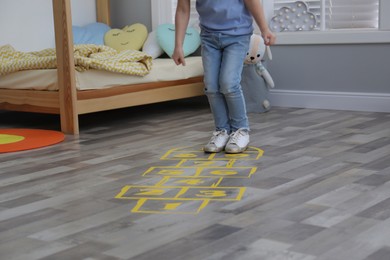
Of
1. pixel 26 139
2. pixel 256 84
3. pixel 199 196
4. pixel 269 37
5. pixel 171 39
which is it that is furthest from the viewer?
→ pixel 171 39

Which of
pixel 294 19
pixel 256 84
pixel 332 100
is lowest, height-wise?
pixel 332 100

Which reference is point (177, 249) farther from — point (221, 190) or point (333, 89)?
point (333, 89)

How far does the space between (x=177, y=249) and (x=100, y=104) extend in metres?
1.93

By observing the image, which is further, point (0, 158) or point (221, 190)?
point (0, 158)

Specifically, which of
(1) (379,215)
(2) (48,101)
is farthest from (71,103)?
(1) (379,215)

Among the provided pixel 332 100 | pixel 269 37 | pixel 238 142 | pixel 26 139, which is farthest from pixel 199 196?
pixel 332 100

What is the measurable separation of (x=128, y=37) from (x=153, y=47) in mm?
207

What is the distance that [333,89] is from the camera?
397 cm

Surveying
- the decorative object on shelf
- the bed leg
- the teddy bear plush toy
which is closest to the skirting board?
the teddy bear plush toy

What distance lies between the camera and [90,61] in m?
3.30

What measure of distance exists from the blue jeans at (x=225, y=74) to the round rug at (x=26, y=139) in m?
0.81

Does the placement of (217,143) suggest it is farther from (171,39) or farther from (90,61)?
(171,39)

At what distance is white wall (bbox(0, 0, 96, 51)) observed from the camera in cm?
412

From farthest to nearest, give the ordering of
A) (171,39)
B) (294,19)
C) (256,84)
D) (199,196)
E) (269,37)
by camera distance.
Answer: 1. (171,39)
2. (294,19)
3. (256,84)
4. (269,37)
5. (199,196)
